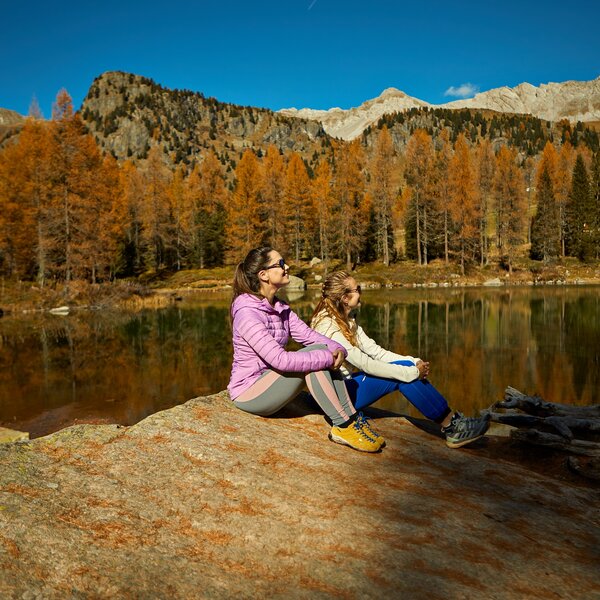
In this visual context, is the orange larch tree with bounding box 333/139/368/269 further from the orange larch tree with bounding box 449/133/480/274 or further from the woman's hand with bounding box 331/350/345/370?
the woman's hand with bounding box 331/350/345/370

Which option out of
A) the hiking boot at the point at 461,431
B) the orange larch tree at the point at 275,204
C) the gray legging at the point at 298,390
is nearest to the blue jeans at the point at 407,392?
the hiking boot at the point at 461,431

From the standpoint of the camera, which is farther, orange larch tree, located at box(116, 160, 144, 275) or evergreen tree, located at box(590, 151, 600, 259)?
evergreen tree, located at box(590, 151, 600, 259)

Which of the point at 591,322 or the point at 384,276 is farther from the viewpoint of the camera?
the point at 384,276

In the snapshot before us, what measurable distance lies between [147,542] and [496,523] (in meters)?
2.15

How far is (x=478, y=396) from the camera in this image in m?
10.7

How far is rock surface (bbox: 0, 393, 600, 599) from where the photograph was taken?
2283mm

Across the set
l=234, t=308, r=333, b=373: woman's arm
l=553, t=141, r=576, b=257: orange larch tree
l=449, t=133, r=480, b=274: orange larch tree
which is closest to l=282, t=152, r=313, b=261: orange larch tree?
l=449, t=133, r=480, b=274: orange larch tree

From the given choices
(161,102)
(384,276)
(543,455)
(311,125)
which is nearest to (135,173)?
(384,276)

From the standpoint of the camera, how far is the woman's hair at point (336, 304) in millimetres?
5059

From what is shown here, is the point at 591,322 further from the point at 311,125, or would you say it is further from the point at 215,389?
the point at 311,125

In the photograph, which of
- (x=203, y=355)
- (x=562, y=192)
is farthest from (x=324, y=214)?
(x=203, y=355)

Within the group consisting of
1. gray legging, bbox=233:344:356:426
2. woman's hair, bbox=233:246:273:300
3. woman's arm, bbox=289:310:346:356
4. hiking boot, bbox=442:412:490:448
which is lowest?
hiking boot, bbox=442:412:490:448

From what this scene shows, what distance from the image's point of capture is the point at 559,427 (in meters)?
5.92

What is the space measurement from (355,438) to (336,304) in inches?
61.4
